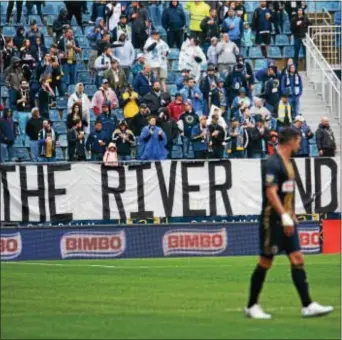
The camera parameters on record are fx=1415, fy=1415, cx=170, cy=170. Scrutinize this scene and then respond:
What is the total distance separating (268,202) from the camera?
15.2 meters

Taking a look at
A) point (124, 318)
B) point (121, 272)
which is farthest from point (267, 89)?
point (124, 318)

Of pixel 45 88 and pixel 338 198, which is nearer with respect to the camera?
pixel 338 198

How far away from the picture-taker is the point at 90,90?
37094 millimetres

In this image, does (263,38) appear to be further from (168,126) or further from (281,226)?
(281,226)

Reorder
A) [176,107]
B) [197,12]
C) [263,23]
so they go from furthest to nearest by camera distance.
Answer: [197,12]
[263,23]
[176,107]

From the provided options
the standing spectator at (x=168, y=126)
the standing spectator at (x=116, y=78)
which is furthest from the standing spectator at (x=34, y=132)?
the standing spectator at (x=116, y=78)

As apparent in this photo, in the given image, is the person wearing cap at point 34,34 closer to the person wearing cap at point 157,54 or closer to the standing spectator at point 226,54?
the person wearing cap at point 157,54

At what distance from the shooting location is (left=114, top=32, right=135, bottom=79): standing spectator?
3681 cm

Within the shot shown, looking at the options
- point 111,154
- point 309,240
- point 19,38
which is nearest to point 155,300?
point 309,240

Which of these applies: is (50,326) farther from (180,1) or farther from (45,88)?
(180,1)

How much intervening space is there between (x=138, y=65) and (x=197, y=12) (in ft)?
10.9

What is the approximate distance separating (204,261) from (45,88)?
10.0 meters

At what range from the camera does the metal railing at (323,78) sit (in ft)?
124

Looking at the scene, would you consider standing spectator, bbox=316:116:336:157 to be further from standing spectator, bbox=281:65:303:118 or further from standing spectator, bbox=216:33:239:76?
standing spectator, bbox=216:33:239:76
